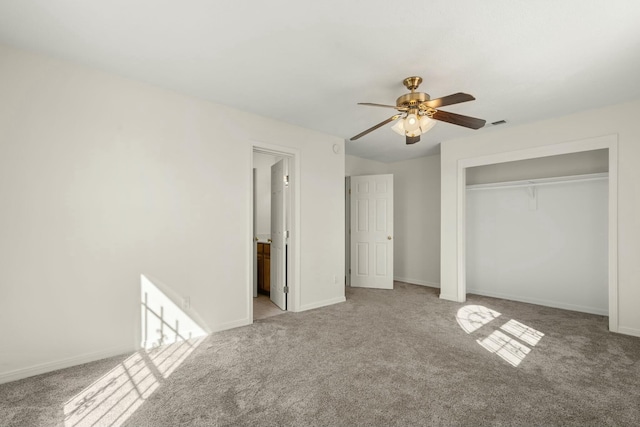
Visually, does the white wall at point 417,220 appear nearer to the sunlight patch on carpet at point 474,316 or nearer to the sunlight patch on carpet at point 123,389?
the sunlight patch on carpet at point 474,316

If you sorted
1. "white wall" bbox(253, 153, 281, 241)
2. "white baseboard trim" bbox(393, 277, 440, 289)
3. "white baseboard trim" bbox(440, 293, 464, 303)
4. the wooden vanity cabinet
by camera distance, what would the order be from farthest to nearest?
"white baseboard trim" bbox(393, 277, 440, 289)
"white wall" bbox(253, 153, 281, 241)
the wooden vanity cabinet
"white baseboard trim" bbox(440, 293, 464, 303)

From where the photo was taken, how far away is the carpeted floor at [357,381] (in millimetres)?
1895

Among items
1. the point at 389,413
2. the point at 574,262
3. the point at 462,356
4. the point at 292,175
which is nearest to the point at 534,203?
the point at 574,262

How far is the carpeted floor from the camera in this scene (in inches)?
74.6

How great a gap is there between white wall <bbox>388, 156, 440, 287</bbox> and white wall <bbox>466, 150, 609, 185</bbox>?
0.77 metres

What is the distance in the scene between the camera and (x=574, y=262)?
4238 mm

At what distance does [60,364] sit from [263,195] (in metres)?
3.66

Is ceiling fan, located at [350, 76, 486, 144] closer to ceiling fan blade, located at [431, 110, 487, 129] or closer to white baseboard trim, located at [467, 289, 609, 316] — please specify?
ceiling fan blade, located at [431, 110, 487, 129]

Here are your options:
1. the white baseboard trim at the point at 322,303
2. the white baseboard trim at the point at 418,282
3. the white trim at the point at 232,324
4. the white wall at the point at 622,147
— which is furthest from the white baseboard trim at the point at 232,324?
the white wall at the point at 622,147

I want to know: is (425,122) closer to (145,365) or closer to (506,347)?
(506,347)

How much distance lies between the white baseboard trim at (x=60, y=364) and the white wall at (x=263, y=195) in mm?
2961

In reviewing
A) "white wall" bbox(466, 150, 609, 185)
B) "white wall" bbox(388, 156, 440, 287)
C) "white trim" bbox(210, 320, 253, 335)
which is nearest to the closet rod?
"white wall" bbox(466, 150, 609, 185)

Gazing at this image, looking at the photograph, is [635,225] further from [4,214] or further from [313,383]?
[4,214]

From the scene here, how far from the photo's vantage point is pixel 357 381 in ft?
7.57
